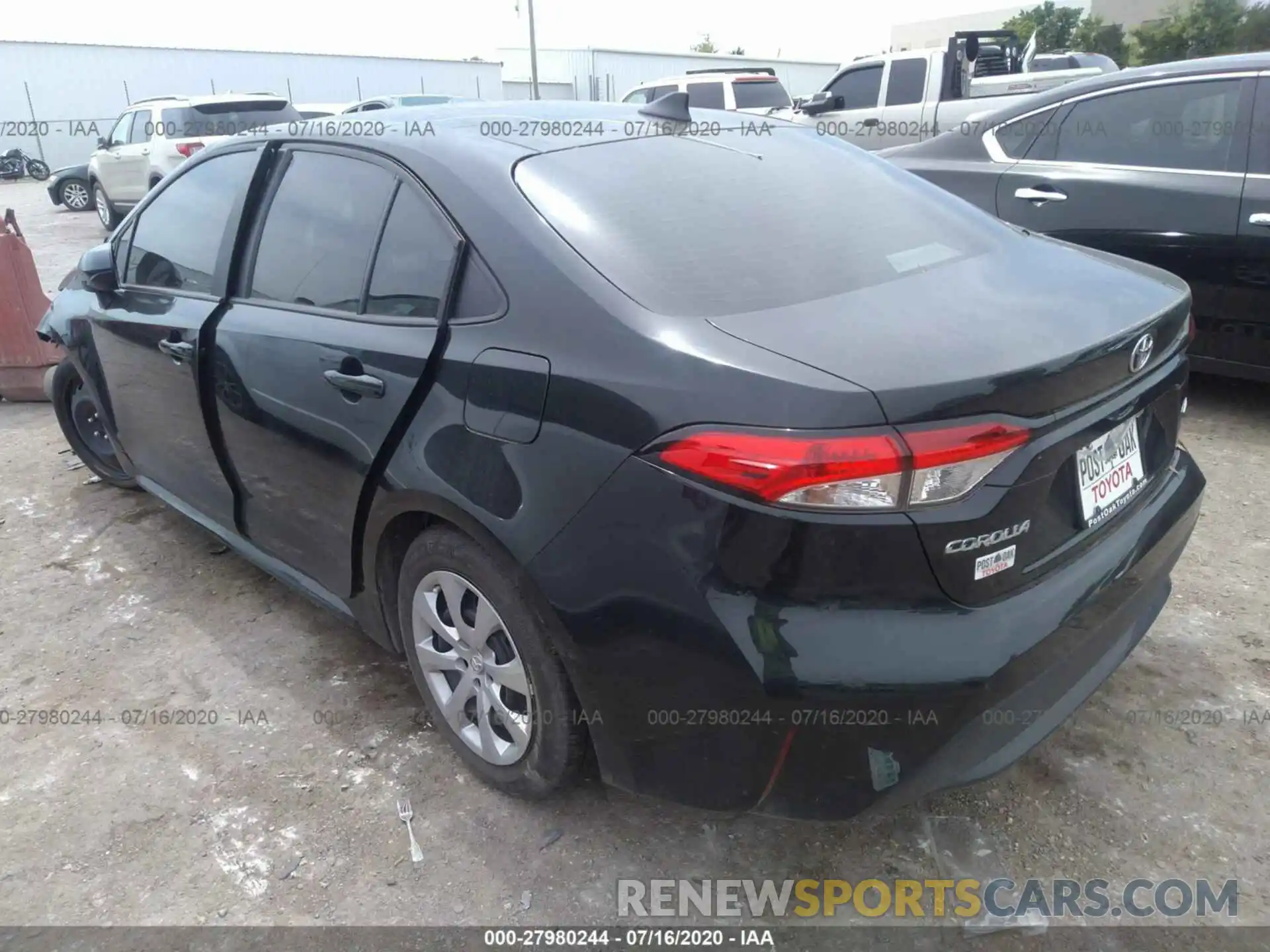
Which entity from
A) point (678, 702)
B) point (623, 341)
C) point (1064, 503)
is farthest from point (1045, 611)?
point (623, 341)

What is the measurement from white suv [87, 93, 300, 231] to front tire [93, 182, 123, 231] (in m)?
0.13

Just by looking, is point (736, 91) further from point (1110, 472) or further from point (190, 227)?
point (1110, 472)

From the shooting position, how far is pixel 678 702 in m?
1.82

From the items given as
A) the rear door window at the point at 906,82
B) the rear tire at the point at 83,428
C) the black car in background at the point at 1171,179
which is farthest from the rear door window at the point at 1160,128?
the rear door window at the point at 906,82

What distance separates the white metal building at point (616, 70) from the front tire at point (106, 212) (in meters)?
24.3

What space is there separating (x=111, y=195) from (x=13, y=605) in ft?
41.9

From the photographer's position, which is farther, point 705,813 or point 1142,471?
point 1142,471

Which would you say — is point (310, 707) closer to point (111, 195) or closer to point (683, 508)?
point (683, 508)

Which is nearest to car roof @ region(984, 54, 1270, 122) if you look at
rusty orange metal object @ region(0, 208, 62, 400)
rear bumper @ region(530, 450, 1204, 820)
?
rear bumper @ region(530, 450, 1204, 820)

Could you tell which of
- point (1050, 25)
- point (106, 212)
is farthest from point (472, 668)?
point (1050, 25)

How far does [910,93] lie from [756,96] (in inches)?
156

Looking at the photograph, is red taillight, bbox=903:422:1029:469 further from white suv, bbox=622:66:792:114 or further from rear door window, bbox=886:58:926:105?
white suv, bbox=622:66:792:114

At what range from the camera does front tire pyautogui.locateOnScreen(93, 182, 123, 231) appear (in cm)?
1430

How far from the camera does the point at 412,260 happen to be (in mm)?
2289
